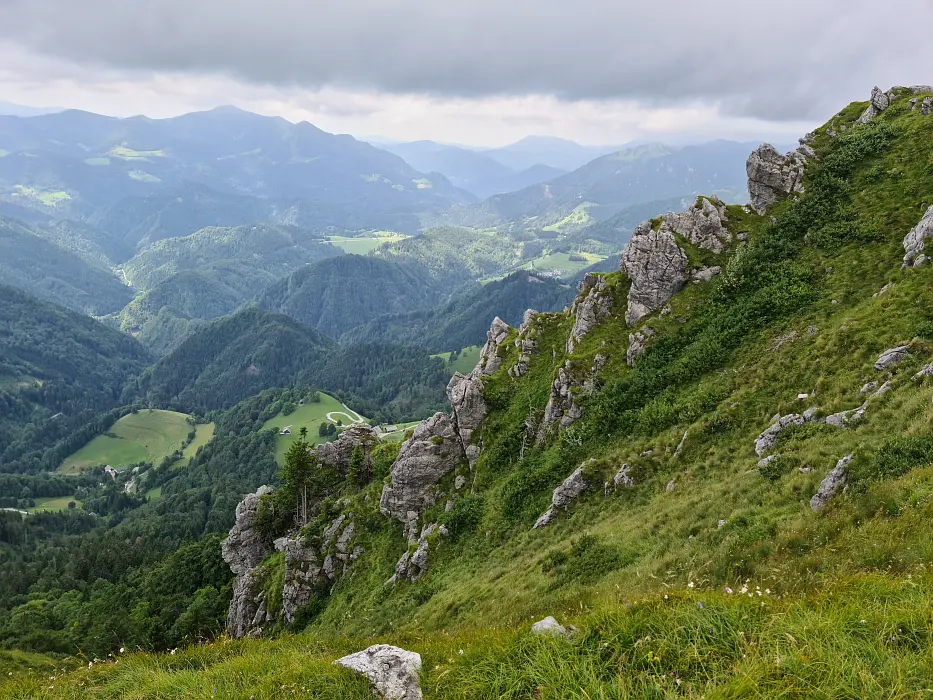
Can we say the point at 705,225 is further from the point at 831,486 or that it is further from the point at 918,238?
the point at 831,486

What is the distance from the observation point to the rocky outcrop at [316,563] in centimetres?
4753

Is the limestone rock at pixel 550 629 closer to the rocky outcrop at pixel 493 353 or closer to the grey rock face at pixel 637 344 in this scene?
the grey rock face at pixel 637 344

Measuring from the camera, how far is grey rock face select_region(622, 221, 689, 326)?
41.9m

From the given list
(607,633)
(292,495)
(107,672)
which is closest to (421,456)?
(292,495)

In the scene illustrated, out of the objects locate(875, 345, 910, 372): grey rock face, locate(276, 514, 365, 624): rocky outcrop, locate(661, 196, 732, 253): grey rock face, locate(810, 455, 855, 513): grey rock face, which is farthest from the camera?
locate(276, 514, 365, 624): rocky outcrop

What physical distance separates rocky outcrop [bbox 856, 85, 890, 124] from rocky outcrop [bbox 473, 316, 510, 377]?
Result: 131 ft

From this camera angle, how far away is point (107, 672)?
10688 millimetres

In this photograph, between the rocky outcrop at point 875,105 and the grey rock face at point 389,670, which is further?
the rocky outcrop at point 875,105

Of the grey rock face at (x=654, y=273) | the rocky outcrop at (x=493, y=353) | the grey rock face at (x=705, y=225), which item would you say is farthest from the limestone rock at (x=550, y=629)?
the rocky outcrop at (x=493, y=353)

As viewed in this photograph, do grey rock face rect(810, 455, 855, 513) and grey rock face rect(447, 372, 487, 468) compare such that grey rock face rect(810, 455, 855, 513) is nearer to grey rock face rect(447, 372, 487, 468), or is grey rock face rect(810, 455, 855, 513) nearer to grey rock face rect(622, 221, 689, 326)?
grey rock face rect(622, 221, 689, 326)

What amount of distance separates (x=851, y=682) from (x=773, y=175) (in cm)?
4862

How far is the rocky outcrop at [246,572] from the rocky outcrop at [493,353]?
3474 centimetres

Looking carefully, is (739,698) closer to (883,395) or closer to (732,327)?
(883,395)

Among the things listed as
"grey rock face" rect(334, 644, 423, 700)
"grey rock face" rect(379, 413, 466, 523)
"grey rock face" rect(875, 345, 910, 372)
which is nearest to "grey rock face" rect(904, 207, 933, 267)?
"grey rock face" rect(875, 345, 910, 372)
